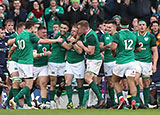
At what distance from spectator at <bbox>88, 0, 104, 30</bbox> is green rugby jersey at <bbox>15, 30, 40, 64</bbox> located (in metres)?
5.15

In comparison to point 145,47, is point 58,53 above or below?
below

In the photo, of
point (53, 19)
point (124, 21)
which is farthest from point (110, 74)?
point (53, 19)

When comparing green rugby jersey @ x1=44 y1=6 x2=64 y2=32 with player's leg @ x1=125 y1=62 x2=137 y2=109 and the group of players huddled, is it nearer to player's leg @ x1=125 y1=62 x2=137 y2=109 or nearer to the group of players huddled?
the group of players huddled

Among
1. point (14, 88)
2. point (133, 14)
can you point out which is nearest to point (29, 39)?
point (14, 88)

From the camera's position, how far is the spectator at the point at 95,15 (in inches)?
812

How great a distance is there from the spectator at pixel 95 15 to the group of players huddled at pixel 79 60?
6.47ft

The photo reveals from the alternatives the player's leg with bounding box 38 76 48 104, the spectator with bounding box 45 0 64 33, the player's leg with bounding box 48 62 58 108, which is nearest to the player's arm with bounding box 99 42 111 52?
the player's leg with bounding box 48 62 58 108

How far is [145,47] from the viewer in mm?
17516

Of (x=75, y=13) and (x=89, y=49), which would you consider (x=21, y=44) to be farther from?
(x=75, y=13)

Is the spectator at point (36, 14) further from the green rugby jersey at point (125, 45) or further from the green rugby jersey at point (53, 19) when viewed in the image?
the green rugby jersey at point (125, 45)

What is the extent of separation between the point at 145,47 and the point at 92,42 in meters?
1.92

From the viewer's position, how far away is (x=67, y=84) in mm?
17141

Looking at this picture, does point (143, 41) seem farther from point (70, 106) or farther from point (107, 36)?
point (70, 106)

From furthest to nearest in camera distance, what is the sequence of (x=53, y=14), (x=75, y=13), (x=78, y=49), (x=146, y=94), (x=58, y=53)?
(x=53, y=14) → (x=75, y=13) → (x=58, y=53) → (x=146, y=94) → (x=78, y=49)
